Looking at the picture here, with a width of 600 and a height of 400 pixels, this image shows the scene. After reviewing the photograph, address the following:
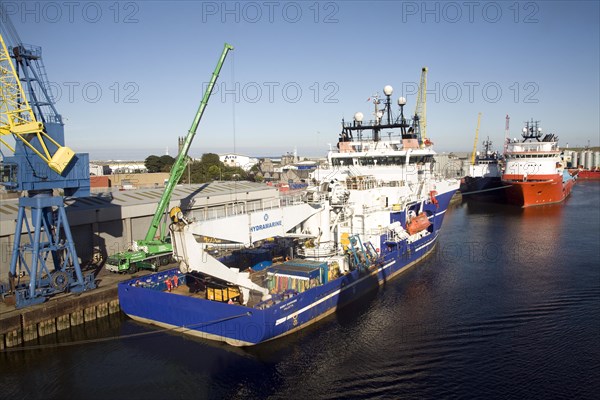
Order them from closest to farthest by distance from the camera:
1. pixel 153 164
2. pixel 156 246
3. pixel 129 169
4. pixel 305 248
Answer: pixel 305 248, pixel 156 246, pixel 153 164, pixel 129 169

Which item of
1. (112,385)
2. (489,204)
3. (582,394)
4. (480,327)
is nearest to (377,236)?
(480,327)

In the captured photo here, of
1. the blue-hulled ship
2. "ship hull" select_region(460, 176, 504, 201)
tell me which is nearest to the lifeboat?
the blue-hulled ship

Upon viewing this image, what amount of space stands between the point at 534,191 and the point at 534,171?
128 inches

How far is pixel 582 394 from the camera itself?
1359 centimetres

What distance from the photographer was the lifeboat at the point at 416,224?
28.4 m

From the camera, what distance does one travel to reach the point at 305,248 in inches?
872

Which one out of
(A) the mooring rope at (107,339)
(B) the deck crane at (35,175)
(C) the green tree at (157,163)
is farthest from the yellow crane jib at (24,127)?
(C) the green tree at (157,163)

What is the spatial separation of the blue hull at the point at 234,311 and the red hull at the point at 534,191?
1735 inches

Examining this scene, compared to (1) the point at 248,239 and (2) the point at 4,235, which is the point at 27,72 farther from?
(1) the point at 248,239

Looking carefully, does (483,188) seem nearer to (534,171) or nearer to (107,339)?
(534,171)

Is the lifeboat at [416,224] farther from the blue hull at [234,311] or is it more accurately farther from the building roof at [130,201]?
the building roof at [130,201]

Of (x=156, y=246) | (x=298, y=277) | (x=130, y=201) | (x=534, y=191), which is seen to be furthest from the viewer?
(x=534, y=191)

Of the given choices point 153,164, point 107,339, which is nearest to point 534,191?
point 107,339

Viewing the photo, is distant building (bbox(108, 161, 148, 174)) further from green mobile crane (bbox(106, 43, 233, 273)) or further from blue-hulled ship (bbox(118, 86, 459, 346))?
blue-hulled ship (bbox(118, 86, 459, 346))
